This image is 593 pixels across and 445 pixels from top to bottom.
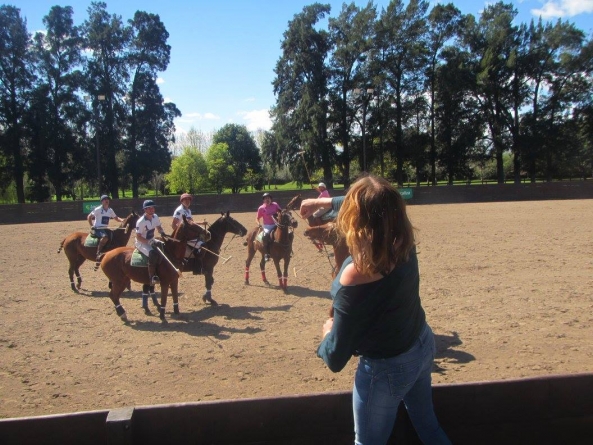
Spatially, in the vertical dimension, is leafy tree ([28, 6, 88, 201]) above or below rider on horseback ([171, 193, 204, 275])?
above

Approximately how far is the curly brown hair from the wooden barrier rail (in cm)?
104

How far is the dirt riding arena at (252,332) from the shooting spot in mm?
5859

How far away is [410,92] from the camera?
172 ft

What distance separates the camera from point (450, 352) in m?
6.61

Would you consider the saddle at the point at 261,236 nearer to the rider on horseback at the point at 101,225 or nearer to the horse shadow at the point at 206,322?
the horse shadow at the point at 206,322

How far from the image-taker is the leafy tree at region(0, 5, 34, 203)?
45.1 metres

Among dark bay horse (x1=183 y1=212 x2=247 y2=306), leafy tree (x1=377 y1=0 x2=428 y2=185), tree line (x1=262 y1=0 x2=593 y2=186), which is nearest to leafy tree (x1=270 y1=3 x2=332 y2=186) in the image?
tree line (x1=262 y1=0 x2=593 y2=186)

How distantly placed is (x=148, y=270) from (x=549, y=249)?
37.4ft

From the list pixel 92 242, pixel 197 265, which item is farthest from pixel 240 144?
pixel 197 265

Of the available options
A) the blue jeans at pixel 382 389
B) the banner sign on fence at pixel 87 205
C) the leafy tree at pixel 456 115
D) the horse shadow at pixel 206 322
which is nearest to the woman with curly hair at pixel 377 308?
the blue jeans at pixel 382 389

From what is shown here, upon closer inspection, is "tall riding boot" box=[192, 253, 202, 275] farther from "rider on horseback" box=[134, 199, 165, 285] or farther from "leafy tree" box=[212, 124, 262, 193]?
"leafy tree" box=[212, 124, 262, 193]

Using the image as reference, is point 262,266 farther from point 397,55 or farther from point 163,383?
point 397,55

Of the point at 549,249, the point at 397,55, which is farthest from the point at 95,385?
the point at 397,55

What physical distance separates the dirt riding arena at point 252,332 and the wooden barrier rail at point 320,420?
2.69m
